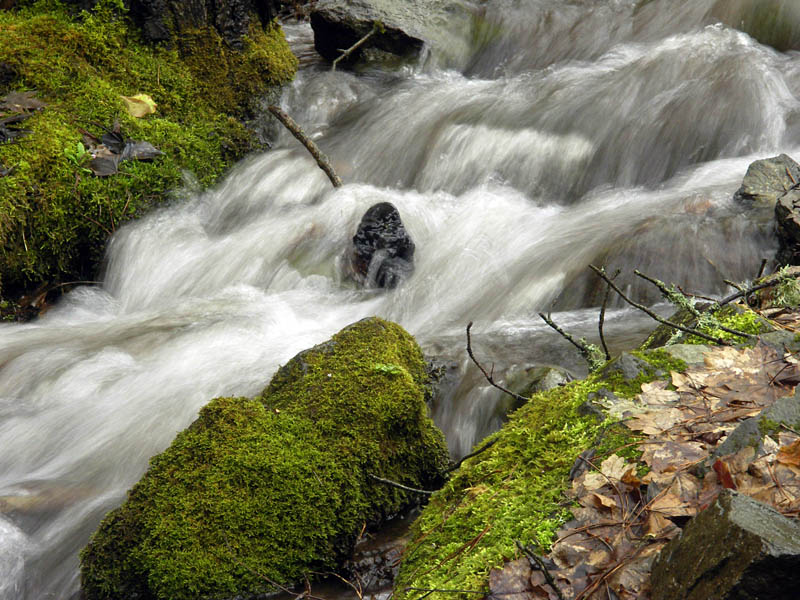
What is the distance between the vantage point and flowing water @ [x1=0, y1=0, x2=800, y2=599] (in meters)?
4.63

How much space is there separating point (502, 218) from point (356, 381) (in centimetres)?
379

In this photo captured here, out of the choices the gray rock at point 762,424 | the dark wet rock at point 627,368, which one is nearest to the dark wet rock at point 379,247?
the dark wet rock at point 627,368

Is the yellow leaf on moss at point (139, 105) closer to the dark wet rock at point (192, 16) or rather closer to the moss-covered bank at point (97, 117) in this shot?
the moss-covered bank at point (97, 117)

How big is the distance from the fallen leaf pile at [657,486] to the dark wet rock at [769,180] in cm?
391

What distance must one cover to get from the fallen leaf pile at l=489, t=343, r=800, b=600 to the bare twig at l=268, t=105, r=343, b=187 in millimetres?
5606

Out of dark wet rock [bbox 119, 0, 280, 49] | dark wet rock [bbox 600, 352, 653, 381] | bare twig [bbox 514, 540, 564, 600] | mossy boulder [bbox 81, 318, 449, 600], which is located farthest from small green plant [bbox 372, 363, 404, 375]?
dark wet rock [bbox 119, 0, 280, 49]

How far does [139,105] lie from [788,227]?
6469mm

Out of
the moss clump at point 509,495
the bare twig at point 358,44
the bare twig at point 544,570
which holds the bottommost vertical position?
the moss clump at point 509,495

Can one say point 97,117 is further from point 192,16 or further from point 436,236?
point 436,236

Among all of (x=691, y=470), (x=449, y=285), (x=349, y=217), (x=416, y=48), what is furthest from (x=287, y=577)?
(x=416, y=48)

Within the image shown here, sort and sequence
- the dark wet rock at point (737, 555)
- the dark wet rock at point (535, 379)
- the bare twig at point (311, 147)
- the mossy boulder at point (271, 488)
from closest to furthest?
the dark wet rock at point (737, 555)
the mossy boulder at point (271, 488)
the dark wet rock at point (535, 379)
the bare twig at point (311, 147)

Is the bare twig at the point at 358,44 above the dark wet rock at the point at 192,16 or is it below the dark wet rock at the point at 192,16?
below

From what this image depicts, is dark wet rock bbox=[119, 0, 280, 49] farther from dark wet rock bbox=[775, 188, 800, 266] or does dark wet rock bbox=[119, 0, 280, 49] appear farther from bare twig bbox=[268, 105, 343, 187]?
dark wet rock bbox=[775, 188, 800, 266]

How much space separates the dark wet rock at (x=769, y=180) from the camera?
575 centimetres
